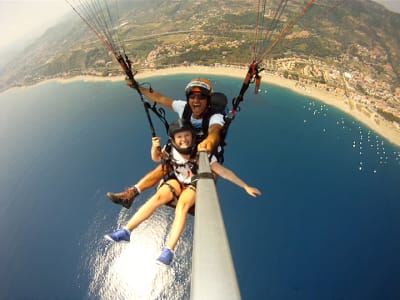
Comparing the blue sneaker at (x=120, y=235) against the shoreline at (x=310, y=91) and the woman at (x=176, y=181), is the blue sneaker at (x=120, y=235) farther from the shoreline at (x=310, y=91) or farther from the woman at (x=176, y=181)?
the shoreline at (x=310, y=91)

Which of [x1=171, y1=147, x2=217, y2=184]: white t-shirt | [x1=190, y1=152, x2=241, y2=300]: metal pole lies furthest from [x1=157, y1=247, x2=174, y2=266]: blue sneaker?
[x1=190, y1=152, x2=241, y2=300]: metal pole

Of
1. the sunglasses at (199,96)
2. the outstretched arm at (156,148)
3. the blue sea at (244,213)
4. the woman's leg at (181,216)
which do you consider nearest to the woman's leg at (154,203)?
the woman's leg at (181,216)

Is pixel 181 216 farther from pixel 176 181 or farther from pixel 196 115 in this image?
pixel 196 115

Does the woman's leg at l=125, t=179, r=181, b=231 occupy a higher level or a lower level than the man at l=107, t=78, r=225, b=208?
lower

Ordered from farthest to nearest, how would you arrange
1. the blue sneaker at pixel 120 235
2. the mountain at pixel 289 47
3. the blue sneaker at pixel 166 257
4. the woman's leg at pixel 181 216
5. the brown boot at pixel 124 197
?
the mountain at pixel 289 47, the brown boot at pixel 124 197, the blue sneaker at pixel 120 235, the woman's leg at pixel 181 216, the blue sneaker at pixel 166 257

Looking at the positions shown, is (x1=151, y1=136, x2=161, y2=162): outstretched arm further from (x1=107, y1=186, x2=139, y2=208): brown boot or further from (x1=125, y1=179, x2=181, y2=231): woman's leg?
(x1=107, y1=186, x2=139, y2=208): brown boot

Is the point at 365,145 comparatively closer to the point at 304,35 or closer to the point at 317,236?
the point at 317,236
